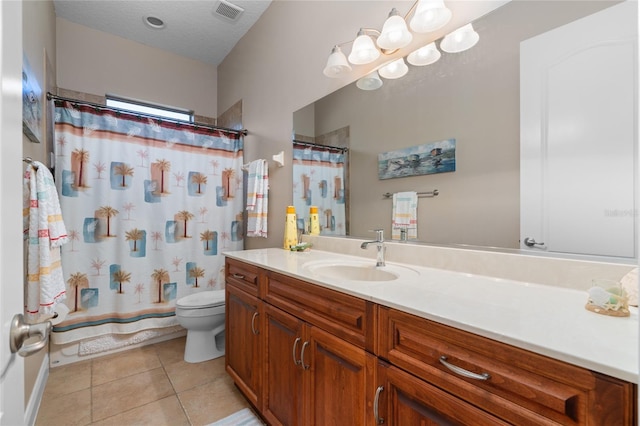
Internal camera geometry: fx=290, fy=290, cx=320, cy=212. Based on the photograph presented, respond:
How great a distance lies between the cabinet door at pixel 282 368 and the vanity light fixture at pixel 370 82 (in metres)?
1.26

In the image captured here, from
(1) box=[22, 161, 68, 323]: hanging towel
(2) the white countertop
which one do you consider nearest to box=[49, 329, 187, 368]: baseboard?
(1) box=[22, 161, 68, 323]: hanging towel

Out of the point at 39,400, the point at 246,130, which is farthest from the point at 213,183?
the point at 39,400

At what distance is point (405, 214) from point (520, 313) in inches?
31.0

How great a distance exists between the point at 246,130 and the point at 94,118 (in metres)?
1.16

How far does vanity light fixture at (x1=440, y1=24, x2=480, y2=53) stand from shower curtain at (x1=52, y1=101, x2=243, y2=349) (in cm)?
203

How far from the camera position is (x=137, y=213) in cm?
234

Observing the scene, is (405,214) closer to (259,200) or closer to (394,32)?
(394,32)

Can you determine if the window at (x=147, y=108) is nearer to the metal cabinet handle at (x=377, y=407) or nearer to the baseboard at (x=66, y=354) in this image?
the baseboard at (x=66, y=354)

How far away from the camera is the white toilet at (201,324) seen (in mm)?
2083

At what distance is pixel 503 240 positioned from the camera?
1108mm

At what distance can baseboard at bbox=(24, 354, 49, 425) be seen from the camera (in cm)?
150

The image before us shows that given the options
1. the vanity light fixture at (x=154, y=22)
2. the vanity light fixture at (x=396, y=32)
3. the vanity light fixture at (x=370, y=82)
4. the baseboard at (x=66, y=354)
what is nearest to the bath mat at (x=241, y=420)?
the baseboard at (x=66, y=354)

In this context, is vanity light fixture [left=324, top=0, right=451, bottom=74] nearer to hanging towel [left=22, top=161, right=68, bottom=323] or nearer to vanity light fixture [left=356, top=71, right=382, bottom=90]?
vanity light fixture [left=356, top=71, right=382, bottom=90]

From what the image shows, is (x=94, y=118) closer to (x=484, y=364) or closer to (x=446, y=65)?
(x=446, y=65)
